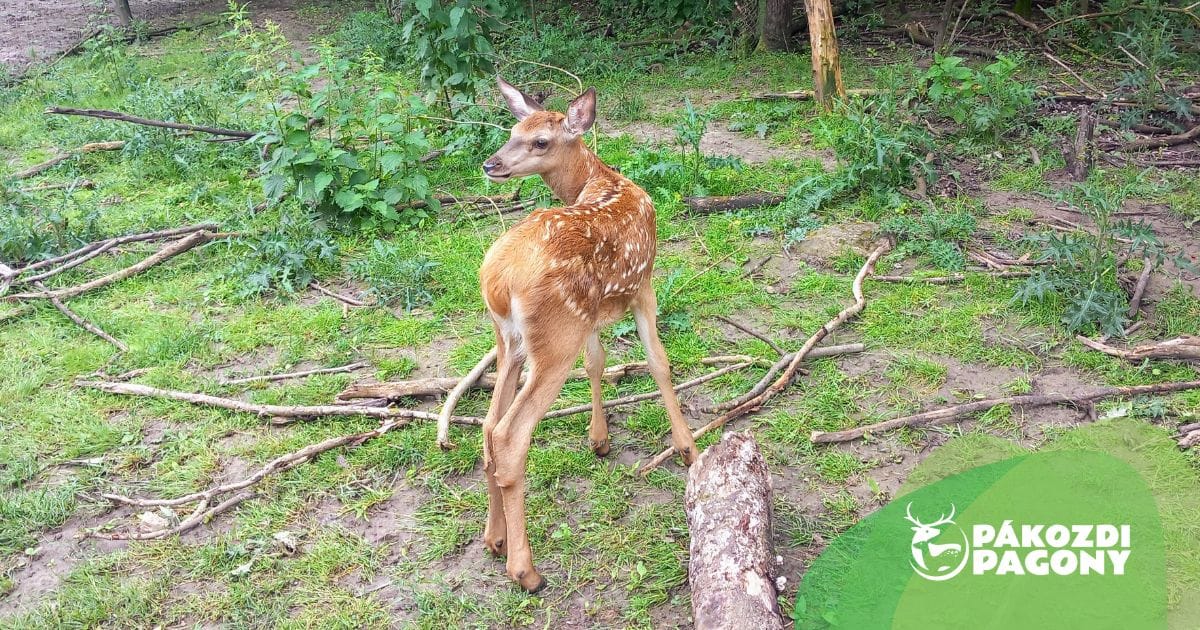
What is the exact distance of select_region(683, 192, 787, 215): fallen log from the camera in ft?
23.2

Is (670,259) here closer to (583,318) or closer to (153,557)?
(583,318)

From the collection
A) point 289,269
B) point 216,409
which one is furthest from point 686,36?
point 216,409

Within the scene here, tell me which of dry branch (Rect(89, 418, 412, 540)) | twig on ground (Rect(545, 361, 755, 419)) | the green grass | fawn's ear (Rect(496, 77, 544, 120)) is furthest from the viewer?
fawn's ear (Rect(496, 77, 544, 120))

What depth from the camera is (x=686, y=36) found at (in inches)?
468

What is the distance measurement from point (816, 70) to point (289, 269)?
17.1 ft

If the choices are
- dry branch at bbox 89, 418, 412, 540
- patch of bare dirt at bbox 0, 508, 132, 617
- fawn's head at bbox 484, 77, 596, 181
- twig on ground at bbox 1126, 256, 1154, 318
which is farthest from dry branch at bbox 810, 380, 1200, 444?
patch of bare dirt at bbox 0, 508, 132, 617

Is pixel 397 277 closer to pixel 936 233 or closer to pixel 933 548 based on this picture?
pixel 936 233

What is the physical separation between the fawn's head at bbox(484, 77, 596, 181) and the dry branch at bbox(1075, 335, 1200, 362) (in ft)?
10.0

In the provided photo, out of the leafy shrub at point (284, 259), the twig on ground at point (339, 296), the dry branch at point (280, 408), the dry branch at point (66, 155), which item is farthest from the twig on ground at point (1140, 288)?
the dry branch at point (66, 155)

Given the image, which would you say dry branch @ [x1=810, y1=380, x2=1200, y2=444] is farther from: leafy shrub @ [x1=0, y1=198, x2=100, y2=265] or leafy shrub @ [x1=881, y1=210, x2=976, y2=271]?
leafy shrub @ [x1=0, y1=198, x2=100, y2=265]

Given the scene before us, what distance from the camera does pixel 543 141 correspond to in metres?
4.80

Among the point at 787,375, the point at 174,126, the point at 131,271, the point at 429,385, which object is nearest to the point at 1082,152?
the point at 787,375

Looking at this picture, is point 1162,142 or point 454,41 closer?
point 1162,142

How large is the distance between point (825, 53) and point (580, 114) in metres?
4.65
